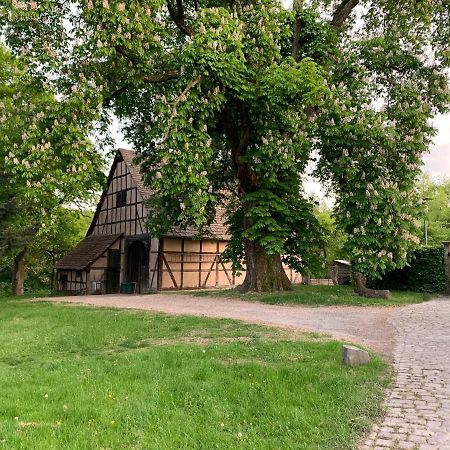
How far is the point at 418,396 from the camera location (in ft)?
17.4

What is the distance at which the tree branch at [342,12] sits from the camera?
18125 mm

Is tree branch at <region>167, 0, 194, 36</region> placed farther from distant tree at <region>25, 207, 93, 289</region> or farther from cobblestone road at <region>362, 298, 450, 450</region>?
distant tree at <region>25, 207, 93, 289</region>

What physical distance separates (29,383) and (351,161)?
11.9m

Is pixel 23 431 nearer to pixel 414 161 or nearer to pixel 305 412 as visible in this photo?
pixel 305 412

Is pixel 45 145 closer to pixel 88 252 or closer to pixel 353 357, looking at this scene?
pixel 353 357

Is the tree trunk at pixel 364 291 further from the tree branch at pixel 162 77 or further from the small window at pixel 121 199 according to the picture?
the small window at pixel 121 199

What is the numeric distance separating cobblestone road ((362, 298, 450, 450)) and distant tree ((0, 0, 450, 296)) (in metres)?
6.55

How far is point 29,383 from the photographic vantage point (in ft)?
19.1

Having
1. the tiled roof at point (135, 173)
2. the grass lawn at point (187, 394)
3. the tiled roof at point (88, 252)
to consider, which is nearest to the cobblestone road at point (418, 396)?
the grass lawn at point (187, 394)

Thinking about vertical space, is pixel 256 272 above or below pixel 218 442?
above

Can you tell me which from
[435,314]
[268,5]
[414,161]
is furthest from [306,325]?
[268,5]

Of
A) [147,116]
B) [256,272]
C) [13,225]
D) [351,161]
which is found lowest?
[256,272]

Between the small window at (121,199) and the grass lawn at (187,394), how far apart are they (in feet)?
61.8

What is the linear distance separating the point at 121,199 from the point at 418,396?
23.9 m
